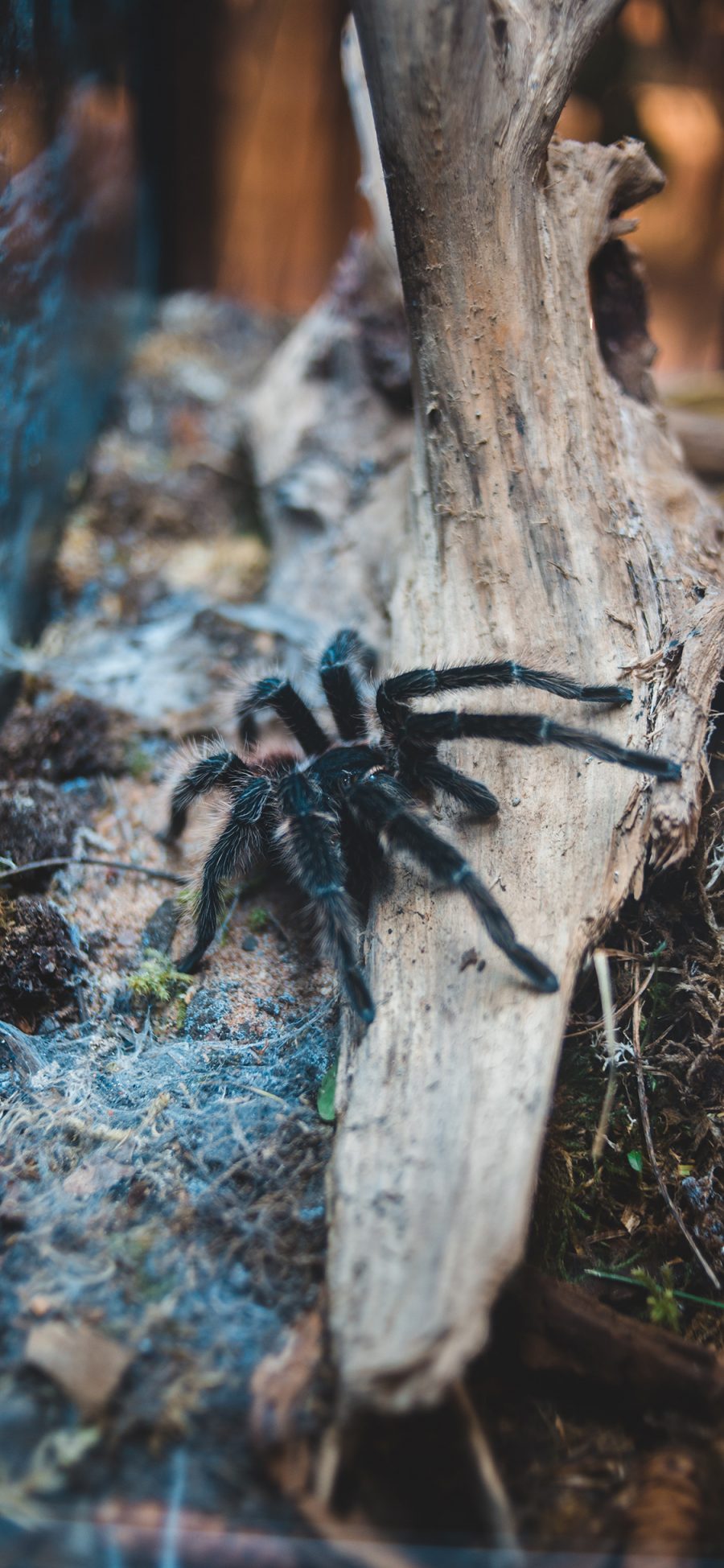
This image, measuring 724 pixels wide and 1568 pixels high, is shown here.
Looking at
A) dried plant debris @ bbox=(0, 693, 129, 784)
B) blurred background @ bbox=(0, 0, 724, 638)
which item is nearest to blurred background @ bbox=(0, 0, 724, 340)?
blurred background @ bbox=(0, 0, 724, 638)

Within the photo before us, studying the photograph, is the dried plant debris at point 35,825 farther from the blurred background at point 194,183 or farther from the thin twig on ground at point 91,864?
the blurred background at point 194,183

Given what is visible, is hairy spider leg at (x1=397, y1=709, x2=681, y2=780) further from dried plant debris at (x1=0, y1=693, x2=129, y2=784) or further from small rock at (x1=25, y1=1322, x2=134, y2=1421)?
small rock at (x1=25, y1=1322, x2=134, y2=1421)

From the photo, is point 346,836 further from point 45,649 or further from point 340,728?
point 45,649

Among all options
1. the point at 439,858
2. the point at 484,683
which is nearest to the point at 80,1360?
the point at 439,858

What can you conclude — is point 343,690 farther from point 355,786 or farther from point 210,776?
point 355,786

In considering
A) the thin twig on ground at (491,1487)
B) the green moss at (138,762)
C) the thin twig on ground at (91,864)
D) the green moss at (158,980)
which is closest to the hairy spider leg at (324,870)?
the green moss at (158,980)

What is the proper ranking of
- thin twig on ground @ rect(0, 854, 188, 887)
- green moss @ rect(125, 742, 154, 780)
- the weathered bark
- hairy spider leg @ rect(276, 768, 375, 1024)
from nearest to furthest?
the weathered bark
hairy spider leg @ rect(276, 768, 375, 1024)
thin twig on ground @ rect(0, 854, 188, 887)
green moss @ rect(125, 742, 154, 780)
